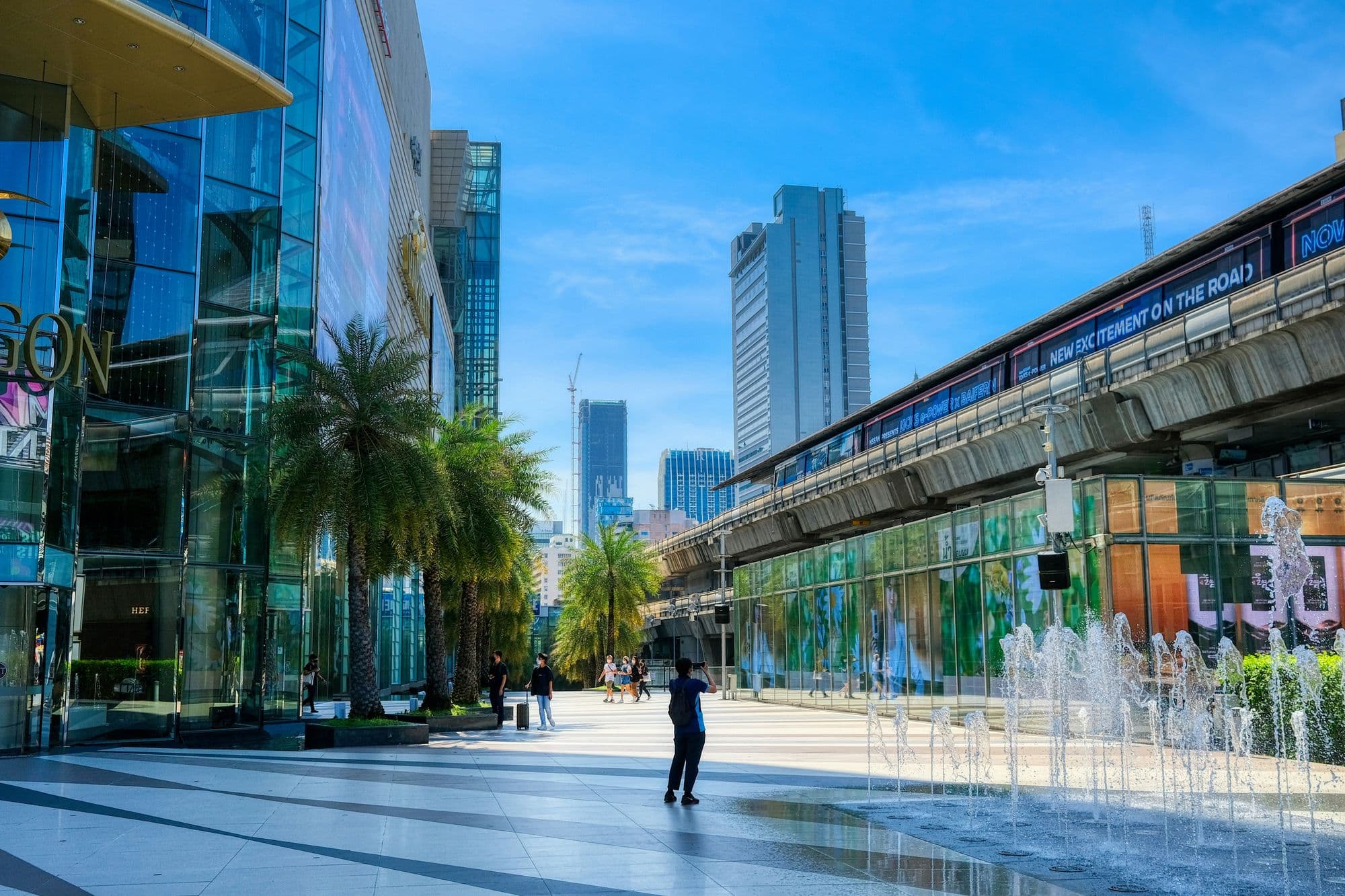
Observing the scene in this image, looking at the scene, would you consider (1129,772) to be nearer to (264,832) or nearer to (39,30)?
(264,832)

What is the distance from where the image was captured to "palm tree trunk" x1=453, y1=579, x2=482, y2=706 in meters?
32.3

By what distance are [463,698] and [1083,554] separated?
694 inches

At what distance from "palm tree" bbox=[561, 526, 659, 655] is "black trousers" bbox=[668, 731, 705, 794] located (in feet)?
153

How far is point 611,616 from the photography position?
60594 mm

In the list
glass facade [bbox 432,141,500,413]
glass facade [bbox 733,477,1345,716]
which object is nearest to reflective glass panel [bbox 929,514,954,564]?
glass facade [bbox 733,477,1345,716]

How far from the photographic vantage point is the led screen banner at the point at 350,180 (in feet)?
110

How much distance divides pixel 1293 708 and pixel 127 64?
21483 mm

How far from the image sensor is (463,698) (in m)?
32.2

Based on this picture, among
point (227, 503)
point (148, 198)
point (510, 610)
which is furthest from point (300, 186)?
point (510, 610)

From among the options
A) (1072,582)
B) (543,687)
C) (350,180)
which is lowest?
(543,687)

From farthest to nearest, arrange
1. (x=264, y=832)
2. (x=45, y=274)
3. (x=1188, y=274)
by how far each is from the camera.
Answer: (x=1188, y=274) → (x=45, y=274) → (x=264, y=832)

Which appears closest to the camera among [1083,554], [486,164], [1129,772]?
[1129,772]

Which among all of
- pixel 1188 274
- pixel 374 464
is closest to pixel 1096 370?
pixel 1188 274

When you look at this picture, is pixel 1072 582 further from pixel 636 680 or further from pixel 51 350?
pixel 636 680
